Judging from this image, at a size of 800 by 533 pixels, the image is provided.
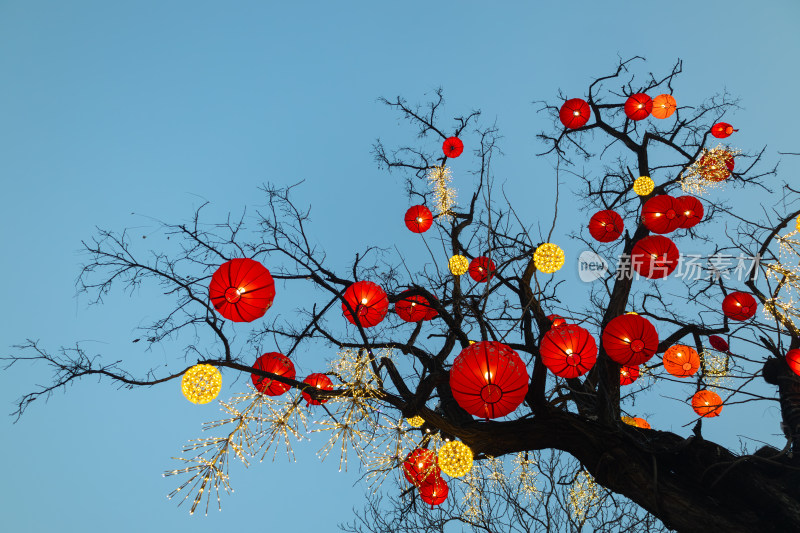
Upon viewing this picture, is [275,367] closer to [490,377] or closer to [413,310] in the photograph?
[413,310]

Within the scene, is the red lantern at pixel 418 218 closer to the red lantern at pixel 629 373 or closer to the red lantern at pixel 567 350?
the red lantern at pixel 567 350

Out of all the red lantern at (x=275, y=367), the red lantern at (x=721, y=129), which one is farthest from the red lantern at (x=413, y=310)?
the red lantern at (x=721, y=129)

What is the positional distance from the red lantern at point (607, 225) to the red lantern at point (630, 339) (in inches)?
89.5

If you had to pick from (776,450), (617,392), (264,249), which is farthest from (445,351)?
(776,450)

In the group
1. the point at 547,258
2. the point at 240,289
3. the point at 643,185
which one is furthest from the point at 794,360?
the point at 240,289

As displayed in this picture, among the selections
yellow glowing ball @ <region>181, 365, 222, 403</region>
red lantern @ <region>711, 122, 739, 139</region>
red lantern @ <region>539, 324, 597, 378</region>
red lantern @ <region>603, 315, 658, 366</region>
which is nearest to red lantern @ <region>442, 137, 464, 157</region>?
red lantern @ <region>711, 122, 739, 139</region>

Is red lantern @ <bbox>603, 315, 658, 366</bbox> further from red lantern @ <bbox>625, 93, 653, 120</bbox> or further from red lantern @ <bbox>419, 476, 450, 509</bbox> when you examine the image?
red lantern @ <bbox>625, 93, 653, 120</bbox>

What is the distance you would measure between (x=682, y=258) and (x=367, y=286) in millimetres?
4970

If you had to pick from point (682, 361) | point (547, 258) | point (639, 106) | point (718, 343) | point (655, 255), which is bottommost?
point (682, 361)

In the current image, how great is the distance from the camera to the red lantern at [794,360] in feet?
15.4

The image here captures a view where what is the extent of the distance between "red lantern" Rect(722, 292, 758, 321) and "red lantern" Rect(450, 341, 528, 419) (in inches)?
165

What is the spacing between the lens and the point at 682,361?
18.6ft

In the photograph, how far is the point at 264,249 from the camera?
207 inches

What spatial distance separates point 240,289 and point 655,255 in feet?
16.2
